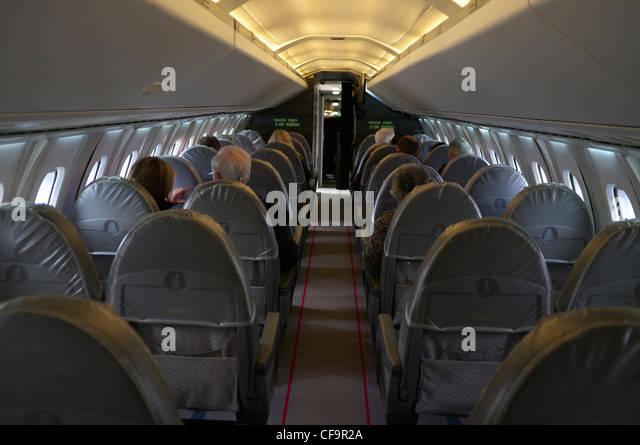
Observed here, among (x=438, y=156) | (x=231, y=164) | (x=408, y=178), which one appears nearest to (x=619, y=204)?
(x=408, y=178)

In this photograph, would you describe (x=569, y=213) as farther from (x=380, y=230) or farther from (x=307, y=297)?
(x=307, y=297)

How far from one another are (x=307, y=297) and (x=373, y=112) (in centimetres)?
1489

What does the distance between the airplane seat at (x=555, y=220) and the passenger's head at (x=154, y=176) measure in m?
2.84

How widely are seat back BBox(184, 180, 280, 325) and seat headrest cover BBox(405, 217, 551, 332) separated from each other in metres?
1.59

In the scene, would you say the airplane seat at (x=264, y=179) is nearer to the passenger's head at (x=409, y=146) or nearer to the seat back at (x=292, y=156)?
the passenger's head at (x=409, y=146)

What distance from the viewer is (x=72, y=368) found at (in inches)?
52.7

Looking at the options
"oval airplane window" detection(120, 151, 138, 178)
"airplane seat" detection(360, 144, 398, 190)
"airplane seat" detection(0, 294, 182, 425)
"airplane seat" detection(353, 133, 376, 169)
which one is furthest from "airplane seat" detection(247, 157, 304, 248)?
"airplane seat" detection(353, 133, 376, 169)

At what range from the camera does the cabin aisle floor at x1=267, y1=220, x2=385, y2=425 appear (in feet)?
14.2

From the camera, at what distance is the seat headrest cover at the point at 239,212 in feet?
13.3

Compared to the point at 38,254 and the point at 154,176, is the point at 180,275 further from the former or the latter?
the point at 154,176

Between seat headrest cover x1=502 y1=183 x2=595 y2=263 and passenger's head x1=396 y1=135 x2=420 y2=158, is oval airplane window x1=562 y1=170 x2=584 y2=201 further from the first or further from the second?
seat headrest cover x1=502 y1=183 x2=595 y2=263

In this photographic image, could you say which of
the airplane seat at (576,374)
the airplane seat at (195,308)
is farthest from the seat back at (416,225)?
the airplane seat at (576,374)

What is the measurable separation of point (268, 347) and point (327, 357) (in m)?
2.20

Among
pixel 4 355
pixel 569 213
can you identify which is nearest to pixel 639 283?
pixel 569 213
